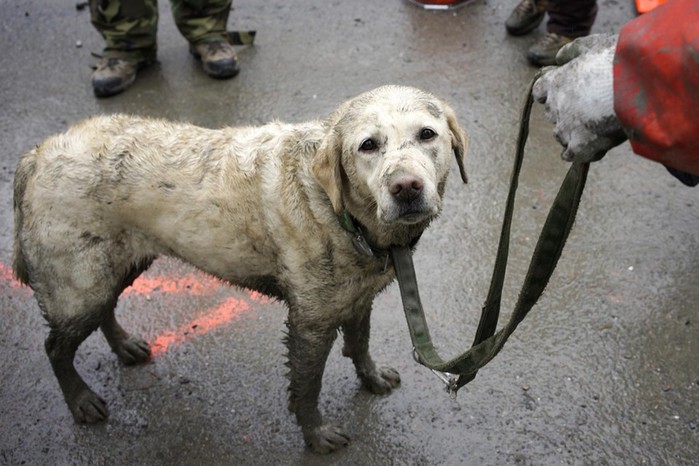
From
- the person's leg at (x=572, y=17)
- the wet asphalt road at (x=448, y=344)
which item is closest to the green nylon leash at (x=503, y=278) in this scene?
the wet asphalt road at (x=448, y=344)

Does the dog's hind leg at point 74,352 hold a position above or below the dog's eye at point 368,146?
below

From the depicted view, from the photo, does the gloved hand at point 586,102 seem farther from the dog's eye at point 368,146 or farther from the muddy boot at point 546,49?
the muddy boot at point 546,49

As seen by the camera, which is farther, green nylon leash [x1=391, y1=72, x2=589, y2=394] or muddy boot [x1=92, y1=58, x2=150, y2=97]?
muddy boot [x1=92, y1=58, x2=150, y2=97]

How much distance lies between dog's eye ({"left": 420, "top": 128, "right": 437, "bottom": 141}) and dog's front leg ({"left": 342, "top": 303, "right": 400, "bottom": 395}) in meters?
0.96

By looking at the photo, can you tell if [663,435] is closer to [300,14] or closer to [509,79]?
[509,79]

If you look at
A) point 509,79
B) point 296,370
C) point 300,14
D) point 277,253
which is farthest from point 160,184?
point 300,14

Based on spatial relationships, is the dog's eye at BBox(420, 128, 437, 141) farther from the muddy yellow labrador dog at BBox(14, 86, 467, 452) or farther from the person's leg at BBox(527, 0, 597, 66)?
the person's leg at BBox(527, 0, 597, 66)

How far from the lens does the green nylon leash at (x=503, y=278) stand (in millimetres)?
2148

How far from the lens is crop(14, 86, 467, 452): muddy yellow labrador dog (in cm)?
277

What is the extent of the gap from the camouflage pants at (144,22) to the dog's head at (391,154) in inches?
127

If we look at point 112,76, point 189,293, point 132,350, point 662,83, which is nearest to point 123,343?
point 132,350

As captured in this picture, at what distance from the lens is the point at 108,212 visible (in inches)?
119

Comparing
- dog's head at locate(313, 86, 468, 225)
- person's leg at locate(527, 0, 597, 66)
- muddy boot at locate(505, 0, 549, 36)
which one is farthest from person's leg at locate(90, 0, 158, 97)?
dog's head at locate(313, 86, 468, 225)

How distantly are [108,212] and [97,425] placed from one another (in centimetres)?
114
